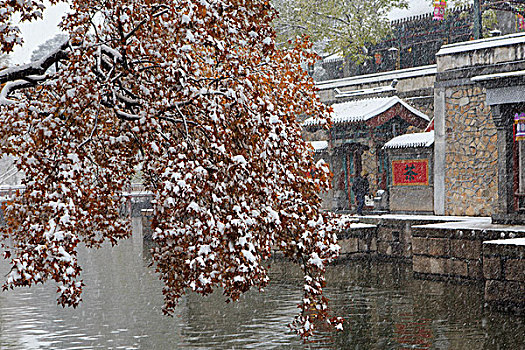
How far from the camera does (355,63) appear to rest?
35.2 meters

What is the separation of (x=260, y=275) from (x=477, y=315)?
310 inches

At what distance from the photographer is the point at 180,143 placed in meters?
6.02

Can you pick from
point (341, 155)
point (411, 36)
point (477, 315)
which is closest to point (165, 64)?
point (477, 315)

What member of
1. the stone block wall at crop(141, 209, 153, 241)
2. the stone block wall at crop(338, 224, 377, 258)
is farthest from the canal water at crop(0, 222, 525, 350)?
the stone block wall at crop(141, 209, 153, 241)

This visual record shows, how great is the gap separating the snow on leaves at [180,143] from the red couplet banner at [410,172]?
16.9m

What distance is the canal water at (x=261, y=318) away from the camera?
1109cm

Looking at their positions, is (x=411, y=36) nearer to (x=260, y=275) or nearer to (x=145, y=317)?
(x=145, y=317)

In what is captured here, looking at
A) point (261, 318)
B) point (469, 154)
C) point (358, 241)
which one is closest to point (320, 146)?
point (469, 154)

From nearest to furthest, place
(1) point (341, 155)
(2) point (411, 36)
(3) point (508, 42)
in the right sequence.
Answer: (3) point (508, 42) → (1) point (341, 155) → (2) point (411, 36)

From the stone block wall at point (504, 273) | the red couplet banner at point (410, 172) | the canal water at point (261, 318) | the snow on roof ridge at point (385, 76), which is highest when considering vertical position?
the snow on roof ridge at point (385, 76)

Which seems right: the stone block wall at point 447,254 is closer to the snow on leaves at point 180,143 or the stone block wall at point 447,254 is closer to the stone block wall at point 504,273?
the stone block wall at point 504,273

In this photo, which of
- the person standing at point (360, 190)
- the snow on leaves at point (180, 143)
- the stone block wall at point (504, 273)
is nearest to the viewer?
the snow on leaves at point (180, 143)

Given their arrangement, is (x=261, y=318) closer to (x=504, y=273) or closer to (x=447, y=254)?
(x=504, y=273)

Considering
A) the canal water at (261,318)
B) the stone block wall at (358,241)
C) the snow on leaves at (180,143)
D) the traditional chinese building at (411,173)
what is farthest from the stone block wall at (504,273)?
the traditional chinese building at (411,173)
